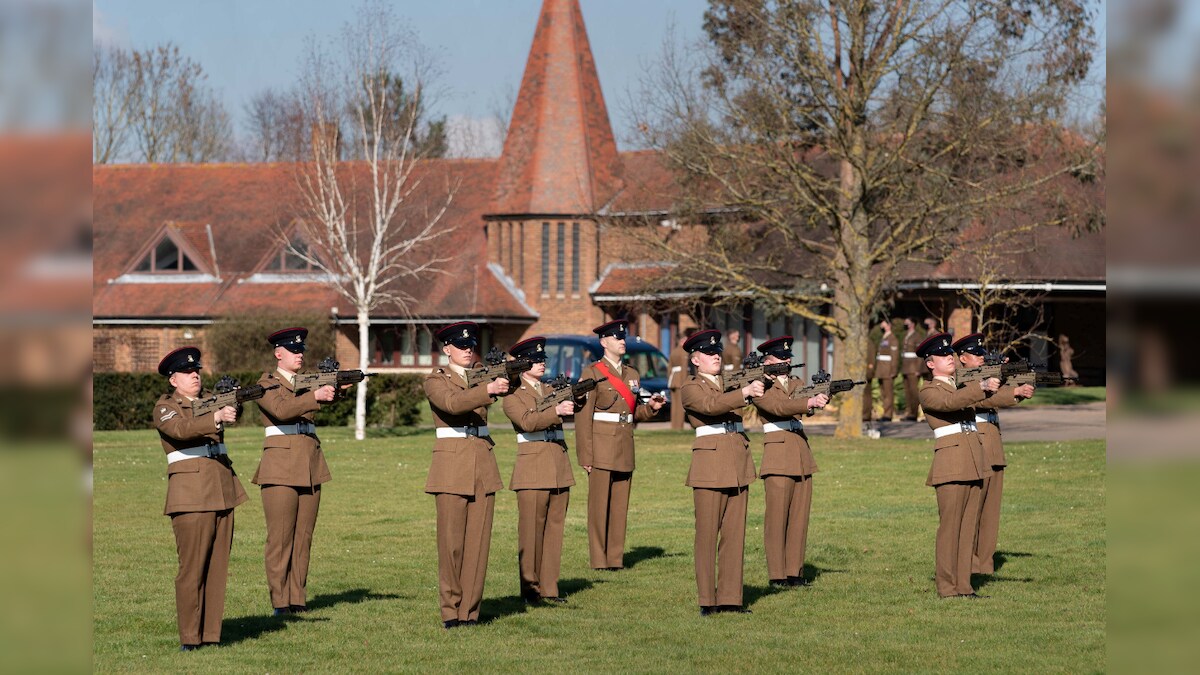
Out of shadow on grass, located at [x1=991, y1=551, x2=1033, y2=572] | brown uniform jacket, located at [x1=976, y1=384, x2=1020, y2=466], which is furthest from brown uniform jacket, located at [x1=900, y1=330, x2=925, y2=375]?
brown uniform jacket, located at [x1=976, y1=384, x2=1020, y2=466]

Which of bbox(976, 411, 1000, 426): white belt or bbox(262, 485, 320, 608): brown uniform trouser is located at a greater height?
bbox(976, 411, 1000, 426): white belt

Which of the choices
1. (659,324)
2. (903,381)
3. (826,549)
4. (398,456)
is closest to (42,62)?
(826,549)

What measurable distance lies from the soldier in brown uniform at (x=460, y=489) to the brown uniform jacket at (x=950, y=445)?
11.1ft

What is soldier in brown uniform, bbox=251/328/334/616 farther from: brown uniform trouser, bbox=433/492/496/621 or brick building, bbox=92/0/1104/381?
brick building, bbox=92/0/1104/381

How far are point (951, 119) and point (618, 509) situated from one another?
1398 centimetres

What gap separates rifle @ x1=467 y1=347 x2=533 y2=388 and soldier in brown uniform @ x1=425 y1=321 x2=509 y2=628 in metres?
0.10

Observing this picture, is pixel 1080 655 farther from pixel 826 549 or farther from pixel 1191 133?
pixel 1191 133

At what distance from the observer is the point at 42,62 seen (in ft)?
9.71

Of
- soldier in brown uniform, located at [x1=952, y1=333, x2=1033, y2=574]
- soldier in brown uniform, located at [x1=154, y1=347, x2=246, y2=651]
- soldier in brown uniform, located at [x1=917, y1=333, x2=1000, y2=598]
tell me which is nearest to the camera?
soldier in brown uniform, located at [x1=154, y1=347, x2=246, y2=651]

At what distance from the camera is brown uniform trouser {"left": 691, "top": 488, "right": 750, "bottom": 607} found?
36.8 ft

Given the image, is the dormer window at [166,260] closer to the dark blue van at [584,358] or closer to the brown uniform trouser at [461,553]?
the dark blue van at [584,358]

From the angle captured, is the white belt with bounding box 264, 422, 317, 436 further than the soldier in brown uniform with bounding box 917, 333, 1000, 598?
No

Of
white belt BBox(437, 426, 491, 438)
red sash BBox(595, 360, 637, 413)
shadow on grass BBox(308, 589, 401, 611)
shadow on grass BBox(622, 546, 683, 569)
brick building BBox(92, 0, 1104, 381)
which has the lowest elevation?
shadow on grass BBox(622, 546, 683, 569)

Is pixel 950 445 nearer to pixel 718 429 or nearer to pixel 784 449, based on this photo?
pixel 784 449
